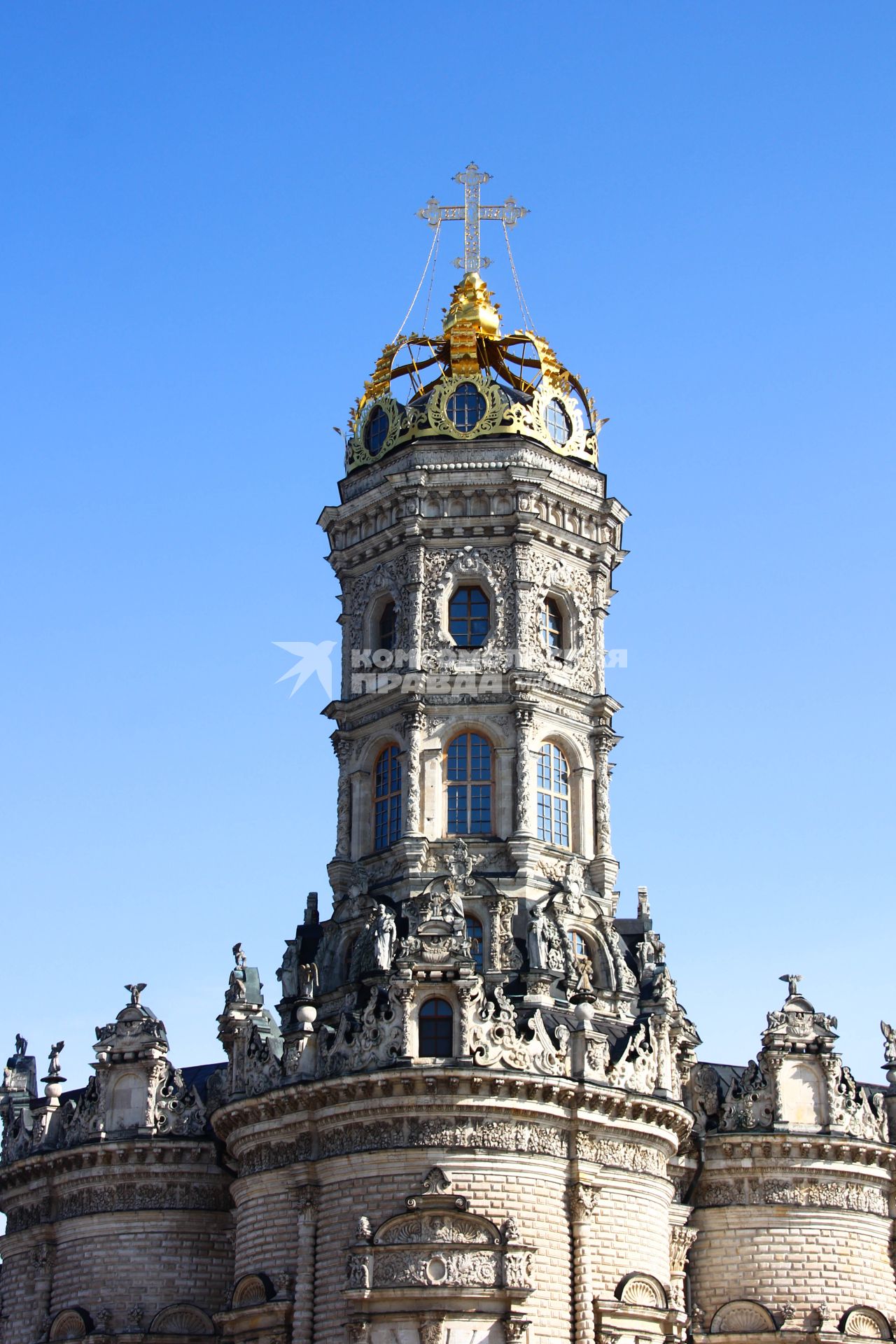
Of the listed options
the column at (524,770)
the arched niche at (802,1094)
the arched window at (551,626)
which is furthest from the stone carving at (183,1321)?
the arched window at (551,626)

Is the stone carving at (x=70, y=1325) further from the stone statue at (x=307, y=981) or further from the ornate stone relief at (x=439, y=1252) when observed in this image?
the ornate stone relief at (x=439, y=1252)

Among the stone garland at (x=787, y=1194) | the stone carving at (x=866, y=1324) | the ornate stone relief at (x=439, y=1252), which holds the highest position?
the stone garland at (x=787, y=1194)

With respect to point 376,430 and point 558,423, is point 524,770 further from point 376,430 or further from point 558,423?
point 376,430

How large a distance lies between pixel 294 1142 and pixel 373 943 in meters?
5.39

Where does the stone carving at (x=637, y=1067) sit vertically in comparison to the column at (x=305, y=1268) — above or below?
above

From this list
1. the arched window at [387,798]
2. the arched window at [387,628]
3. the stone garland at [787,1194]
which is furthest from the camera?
the arched window at [387,628]

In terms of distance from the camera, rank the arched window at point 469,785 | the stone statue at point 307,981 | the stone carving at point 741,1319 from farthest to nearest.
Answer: the arched window at point 469,785 → the stone carving at point 741,1319 → the stone statue at point 307,981

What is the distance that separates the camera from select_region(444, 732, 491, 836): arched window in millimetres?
51688

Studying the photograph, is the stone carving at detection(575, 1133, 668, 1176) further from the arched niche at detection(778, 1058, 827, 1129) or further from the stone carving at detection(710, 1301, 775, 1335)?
the arched niche at detection(778, 1058, 827, 1129)

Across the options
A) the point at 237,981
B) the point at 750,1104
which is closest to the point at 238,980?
the point at 237,981

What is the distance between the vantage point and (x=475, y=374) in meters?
56.2

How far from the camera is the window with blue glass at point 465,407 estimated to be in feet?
182

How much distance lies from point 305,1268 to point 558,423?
85.5 feet

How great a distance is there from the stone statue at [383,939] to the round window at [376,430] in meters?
15.6
